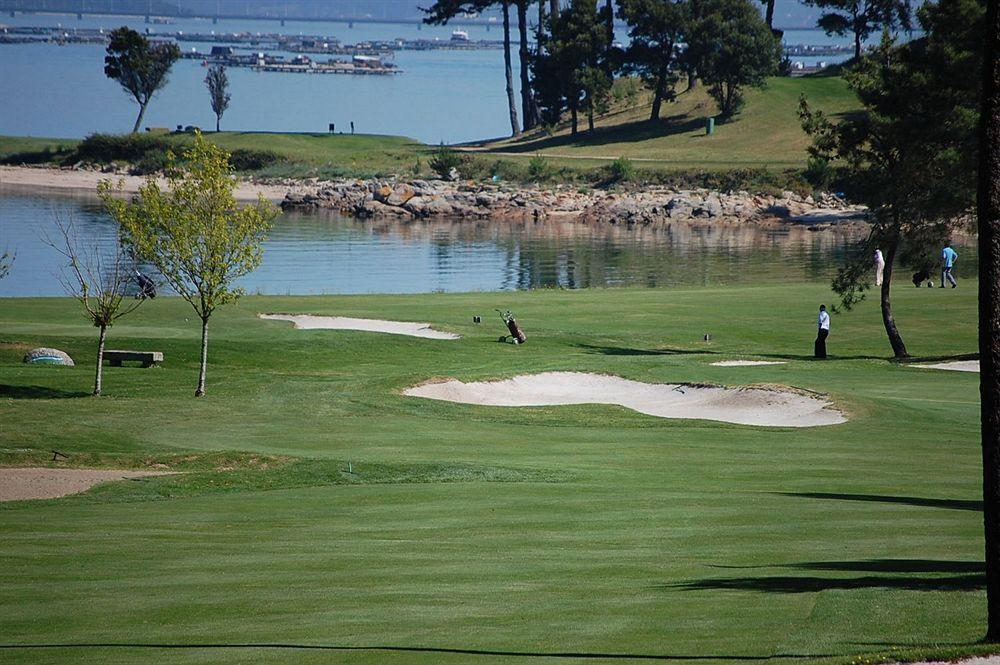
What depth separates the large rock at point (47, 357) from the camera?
3344 cm

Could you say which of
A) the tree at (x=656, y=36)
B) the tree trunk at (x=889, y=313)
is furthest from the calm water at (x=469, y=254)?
the tree trunk at (x=889, y=313)

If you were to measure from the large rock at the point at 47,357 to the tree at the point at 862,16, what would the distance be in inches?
3947

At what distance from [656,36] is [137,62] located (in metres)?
61.7

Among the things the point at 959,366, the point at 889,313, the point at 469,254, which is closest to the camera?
the point at 959,366

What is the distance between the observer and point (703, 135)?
13162cm

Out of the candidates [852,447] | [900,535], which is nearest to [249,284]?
[852,447]

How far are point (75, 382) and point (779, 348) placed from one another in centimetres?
2181

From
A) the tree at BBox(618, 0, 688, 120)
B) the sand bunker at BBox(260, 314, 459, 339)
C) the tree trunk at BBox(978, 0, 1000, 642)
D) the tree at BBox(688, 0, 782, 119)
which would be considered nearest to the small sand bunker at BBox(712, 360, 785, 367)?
the sand bunker at BBox(260, 314, 459, 339)

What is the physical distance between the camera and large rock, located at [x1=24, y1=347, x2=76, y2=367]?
3344cm

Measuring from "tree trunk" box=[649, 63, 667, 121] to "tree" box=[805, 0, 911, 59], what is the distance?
15776 mm

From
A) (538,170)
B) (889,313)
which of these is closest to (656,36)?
(538,170)

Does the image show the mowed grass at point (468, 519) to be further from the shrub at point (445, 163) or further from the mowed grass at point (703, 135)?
the shrub at point (445, 163)

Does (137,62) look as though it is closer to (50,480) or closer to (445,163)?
(445,163)

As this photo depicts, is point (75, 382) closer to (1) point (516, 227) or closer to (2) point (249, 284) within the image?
(2) point (249, 284)
